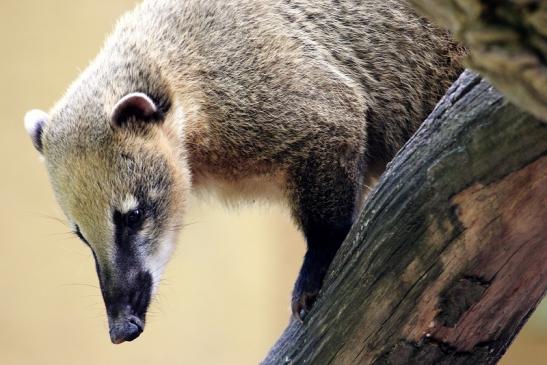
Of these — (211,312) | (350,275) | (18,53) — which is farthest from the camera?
(211,312)

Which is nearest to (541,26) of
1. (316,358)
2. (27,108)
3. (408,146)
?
(408,146)

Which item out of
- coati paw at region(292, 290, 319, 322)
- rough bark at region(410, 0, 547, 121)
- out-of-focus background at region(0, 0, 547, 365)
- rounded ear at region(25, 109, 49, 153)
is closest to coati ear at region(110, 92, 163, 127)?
rounded ear at region(25, 109, 49, 153)

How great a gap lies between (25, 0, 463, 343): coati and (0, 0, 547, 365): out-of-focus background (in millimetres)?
2069

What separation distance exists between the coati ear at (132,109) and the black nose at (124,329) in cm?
57

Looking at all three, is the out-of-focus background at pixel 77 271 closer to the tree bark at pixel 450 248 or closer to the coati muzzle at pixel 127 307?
the coati muzzle at pixel 127 307

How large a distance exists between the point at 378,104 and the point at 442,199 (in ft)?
3.08

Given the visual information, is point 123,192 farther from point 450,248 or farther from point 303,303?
point 450,248

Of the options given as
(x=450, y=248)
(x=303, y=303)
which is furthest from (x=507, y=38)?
(x=303, y=303)

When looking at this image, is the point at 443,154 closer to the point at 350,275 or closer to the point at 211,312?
the point at 350,275

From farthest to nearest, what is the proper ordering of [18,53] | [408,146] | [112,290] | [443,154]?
1. [18,53]
2. [112,290]
3. [408,146]
4. [443,154]

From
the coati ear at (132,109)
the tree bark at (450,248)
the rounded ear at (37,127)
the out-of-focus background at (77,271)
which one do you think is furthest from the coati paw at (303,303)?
the out-of-focus background at (77,271)

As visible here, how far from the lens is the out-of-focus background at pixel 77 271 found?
185 inches

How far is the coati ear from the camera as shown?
239 centimetres

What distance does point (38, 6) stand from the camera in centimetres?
482
